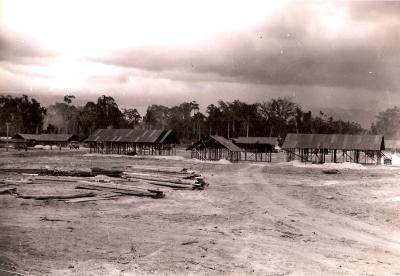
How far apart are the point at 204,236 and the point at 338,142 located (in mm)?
41354

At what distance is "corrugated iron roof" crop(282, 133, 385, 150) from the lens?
166 ft

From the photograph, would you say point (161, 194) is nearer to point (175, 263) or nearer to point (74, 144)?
point (175, 263)

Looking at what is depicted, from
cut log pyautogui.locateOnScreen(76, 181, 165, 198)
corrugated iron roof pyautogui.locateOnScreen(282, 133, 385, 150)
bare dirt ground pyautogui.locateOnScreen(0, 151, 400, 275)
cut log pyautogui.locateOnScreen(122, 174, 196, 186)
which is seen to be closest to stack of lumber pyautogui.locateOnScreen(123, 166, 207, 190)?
cut log pyautogui.locateOnScreen(122, 174, 196, 186)

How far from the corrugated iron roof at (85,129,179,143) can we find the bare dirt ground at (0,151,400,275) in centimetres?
4117

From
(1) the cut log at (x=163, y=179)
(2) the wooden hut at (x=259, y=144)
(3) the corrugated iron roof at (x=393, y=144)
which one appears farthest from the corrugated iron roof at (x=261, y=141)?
(1) the cut log at (x=163, y=179)

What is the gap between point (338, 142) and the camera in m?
52.1

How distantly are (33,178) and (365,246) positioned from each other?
22.1 metres

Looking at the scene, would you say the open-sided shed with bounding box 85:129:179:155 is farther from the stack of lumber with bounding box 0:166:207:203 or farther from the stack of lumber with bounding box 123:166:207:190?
the stack of lumber with bounding box 123:166:207:190

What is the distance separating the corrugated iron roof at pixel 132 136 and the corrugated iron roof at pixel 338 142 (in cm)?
1930

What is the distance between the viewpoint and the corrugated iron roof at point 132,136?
2537 inches

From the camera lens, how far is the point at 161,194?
22.2m

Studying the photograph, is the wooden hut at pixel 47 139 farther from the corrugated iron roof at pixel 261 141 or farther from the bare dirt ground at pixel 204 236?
the bare dirt ground at pixel 204 236

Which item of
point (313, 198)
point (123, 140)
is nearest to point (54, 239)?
point (313, 198)

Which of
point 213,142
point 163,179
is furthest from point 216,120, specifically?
point 163,179
